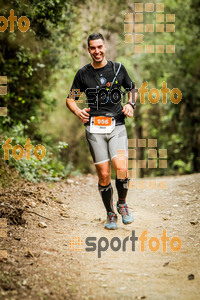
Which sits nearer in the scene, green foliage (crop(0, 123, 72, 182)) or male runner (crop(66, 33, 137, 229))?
male runner (crop(66, 33, 137, 229))

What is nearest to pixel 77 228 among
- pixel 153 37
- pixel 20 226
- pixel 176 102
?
pixel 20 226

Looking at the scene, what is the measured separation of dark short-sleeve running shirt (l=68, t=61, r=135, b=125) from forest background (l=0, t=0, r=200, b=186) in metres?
2.27

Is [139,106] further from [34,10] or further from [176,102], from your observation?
[34,10]

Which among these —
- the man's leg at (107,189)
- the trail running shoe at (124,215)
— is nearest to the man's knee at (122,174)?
the man's leg at (107,189)

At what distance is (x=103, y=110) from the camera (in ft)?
15.8

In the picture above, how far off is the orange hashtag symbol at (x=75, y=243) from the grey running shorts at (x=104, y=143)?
1.07m

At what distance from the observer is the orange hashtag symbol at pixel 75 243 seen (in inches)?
172

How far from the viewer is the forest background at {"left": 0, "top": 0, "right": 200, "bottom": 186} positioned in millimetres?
8180

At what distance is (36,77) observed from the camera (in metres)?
9.90

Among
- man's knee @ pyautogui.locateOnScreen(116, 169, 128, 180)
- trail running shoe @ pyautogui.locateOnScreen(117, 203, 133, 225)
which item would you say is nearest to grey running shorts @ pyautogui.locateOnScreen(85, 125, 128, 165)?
man's knee @ pyautogui.locateOnScreen(116, 169, 128, 180)

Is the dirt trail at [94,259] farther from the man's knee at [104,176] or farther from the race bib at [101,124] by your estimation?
the race bib at [101,124]

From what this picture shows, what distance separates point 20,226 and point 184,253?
2.20 m

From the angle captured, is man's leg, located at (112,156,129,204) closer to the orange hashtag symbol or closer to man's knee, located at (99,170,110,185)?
man's knee, located at (99,170,110,185)

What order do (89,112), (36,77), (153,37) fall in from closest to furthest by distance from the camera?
(89,112) < (36,77) < (153,37)
